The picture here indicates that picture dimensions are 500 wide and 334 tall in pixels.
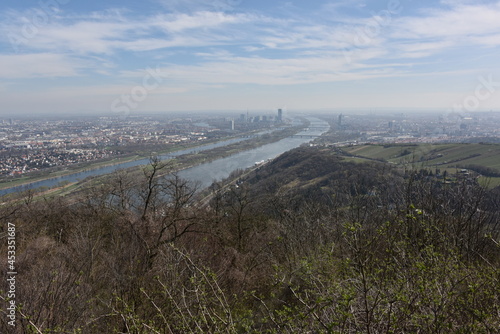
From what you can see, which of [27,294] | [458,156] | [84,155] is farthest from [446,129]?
[27,294]

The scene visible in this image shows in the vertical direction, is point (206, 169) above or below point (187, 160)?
below

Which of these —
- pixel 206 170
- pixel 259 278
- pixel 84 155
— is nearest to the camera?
pixel 259 278

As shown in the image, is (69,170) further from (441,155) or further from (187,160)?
(441,155)

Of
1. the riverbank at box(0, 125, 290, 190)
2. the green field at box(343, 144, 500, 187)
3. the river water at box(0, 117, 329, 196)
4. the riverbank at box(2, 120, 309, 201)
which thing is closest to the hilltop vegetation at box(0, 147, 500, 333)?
the riverbank at box(2, 120, 309, 201)

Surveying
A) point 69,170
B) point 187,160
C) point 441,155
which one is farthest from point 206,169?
point 441,155

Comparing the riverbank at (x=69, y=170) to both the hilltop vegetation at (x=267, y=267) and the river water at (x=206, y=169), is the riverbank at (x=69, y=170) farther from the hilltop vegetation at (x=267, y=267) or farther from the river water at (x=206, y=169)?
the hilltop vegetation at (x=267, y=267)

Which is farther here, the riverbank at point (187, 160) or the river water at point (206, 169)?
the river water at point (206, 169)

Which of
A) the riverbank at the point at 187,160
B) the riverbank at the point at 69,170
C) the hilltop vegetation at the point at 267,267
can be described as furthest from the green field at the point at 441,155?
the riverbank at the point at 69,170

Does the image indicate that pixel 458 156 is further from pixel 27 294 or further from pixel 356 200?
pixel 27 294
